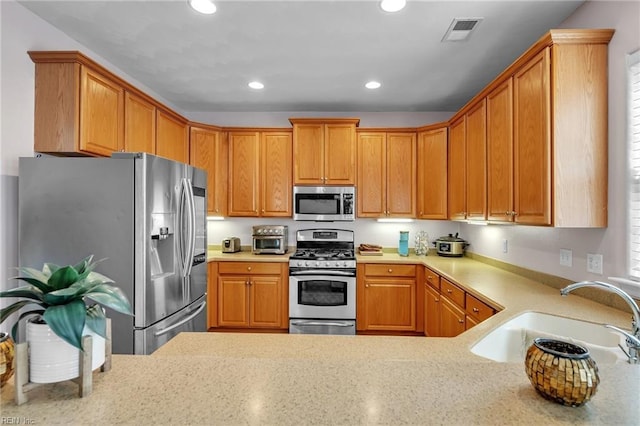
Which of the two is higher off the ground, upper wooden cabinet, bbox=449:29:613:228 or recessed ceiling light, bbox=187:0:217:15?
recessed ceiling light, bbox=187:0:217:15

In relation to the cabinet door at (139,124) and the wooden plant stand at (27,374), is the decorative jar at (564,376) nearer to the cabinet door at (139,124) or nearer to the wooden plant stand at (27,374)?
the wooden plant stand at (27,374)

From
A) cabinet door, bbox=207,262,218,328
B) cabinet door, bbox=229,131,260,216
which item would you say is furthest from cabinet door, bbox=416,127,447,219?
cabinet door, bbox=207,262,218,328

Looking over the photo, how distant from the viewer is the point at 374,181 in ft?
12.5

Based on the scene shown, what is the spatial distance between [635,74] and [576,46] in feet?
1.04

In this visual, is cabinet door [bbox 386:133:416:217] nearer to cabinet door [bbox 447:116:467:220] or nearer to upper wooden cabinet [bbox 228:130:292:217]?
cabinet door [bbox 447:116:467:220]

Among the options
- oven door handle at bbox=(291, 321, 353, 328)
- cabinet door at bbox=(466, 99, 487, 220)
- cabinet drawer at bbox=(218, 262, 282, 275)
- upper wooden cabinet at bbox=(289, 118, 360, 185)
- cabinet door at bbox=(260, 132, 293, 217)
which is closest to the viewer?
cabinet door at bbox=(466, 99, 487, 220)

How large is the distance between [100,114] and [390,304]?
10.1 feet

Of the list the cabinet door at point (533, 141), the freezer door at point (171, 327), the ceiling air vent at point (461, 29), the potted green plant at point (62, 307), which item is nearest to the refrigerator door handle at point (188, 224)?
the freezer door at point (171, 327)

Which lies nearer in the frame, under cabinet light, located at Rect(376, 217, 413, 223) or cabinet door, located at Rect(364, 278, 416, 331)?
cabinet door, located at Rect(364, 278, 416, 331)

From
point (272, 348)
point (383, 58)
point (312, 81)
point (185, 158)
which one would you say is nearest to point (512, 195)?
point (383, 58)

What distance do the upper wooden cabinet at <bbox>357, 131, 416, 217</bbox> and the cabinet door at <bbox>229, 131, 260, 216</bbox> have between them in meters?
1.25

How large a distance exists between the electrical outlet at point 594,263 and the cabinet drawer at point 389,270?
1.64 metres

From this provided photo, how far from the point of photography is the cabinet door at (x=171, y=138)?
3094 mm

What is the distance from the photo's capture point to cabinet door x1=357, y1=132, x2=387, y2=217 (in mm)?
3811
